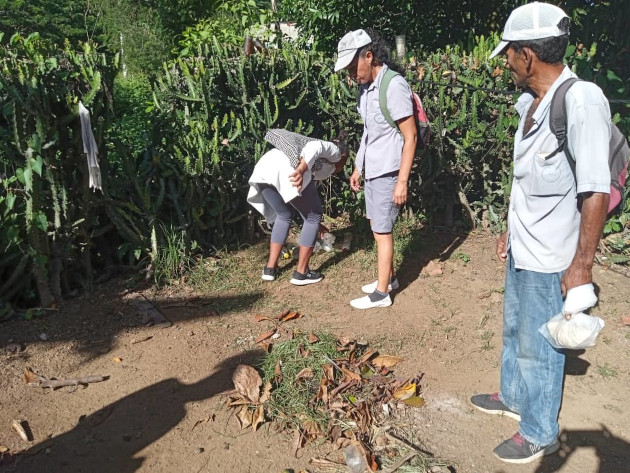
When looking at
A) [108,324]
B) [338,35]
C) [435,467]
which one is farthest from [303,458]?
[338,35]

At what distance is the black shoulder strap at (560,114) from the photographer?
2.24 m

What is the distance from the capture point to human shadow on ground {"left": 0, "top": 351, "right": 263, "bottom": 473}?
2911 mm

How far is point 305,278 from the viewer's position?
16.3 ft

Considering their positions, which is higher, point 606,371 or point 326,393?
point 326,393

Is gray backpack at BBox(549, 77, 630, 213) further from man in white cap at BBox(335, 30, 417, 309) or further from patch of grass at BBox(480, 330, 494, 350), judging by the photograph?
patch of grass at BBox(480, 330, 494, 350)

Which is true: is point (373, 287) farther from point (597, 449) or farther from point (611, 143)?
point (611, 143)

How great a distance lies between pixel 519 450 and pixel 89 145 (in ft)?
11.0

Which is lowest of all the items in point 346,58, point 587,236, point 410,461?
point 410,461

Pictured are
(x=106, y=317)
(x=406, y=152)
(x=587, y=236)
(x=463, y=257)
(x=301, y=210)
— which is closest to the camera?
(x=587, y=236)

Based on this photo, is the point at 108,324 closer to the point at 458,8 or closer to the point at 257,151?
the point at 257,151

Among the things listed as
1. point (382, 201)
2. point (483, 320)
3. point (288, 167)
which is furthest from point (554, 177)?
point (288, 167)

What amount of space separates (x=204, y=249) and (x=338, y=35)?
4643 mm

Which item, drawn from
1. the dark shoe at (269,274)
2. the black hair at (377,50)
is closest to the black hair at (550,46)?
the black hair at (377,50)

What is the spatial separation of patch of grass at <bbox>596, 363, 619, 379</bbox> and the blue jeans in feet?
3.07
